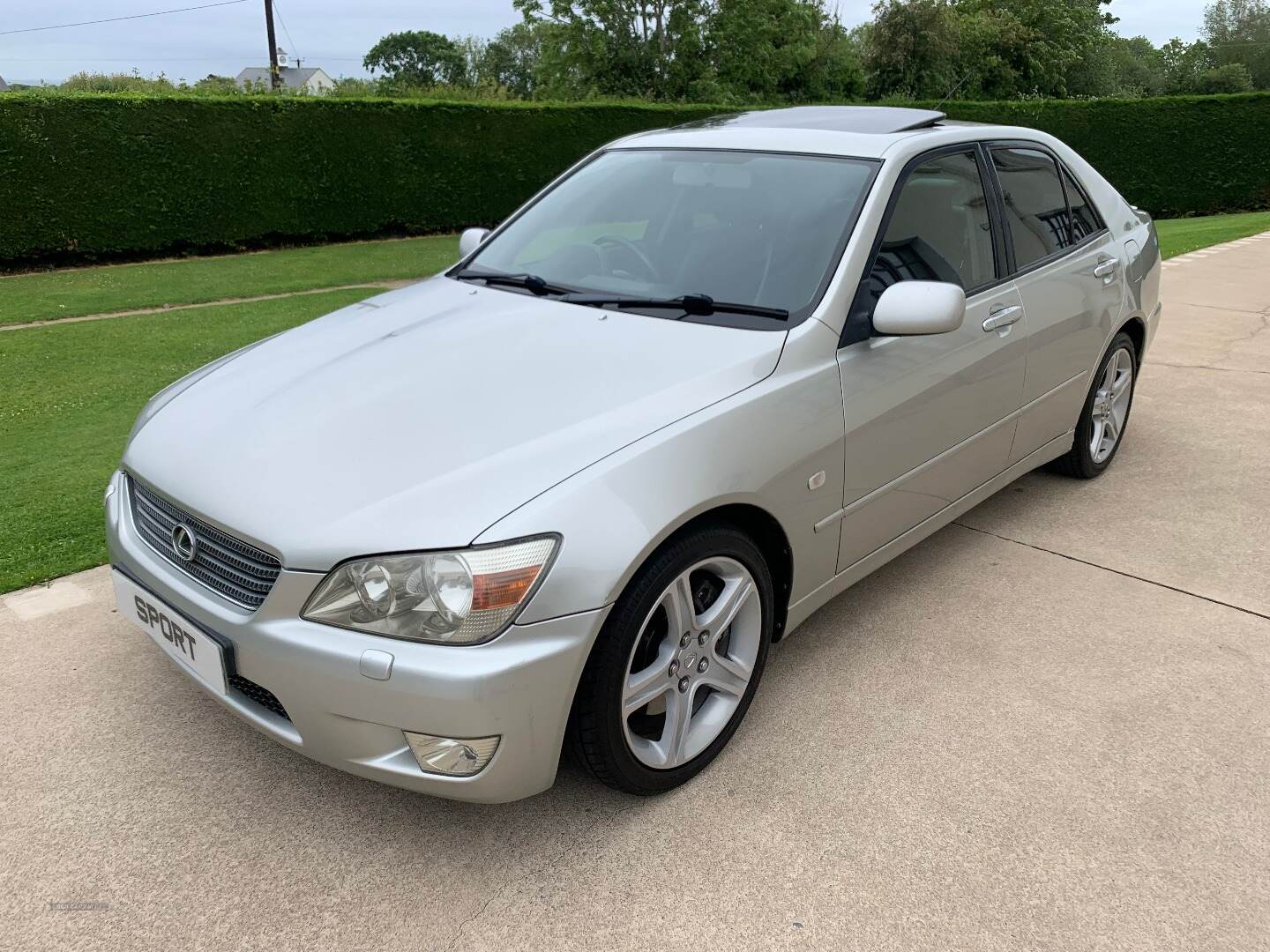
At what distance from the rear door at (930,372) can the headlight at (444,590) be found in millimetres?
1177

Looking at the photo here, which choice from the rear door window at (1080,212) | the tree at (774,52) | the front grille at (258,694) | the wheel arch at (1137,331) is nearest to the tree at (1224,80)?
the tree at (774,52)

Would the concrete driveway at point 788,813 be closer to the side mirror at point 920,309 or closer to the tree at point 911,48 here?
the side mirror at point 920,309

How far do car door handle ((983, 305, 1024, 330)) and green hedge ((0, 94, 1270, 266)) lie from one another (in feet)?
43.7

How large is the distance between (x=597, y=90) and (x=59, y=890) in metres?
27.5

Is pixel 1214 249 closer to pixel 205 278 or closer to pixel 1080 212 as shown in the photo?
pixel 1080 212

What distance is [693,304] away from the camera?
293 cm

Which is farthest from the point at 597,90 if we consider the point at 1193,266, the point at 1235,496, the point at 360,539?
the point at 360,539

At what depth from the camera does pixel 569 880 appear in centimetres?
229

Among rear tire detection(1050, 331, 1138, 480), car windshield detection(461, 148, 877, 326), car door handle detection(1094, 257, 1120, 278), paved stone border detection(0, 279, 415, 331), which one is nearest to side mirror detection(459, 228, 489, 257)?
car windshield detection(461, 148, 877, 326)

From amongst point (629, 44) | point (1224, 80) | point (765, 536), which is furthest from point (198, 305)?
point (1224, 80)

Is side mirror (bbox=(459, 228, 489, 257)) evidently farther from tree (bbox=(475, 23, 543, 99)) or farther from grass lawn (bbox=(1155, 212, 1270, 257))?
tree (bbox=(475, 23, 543, 99))

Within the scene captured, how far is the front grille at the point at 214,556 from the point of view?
2209 millimetres

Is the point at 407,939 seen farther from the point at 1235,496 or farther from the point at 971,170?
the point at 1235,496

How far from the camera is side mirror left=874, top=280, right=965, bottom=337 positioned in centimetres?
278
